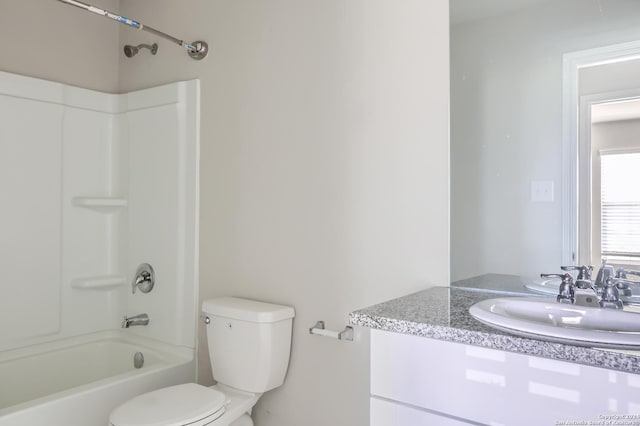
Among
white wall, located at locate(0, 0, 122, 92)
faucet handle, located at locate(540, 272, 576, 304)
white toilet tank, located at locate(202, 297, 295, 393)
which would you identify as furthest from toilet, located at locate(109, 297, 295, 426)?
white wall, located at locate(0, 0, 122, 92)

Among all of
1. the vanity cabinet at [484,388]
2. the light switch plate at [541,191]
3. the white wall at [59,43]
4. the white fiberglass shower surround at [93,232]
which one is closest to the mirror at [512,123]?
the light switch plate at [541,191]

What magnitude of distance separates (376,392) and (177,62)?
1960 mm

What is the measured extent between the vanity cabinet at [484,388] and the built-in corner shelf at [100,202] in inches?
73.9

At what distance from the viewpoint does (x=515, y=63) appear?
1579 millimetres

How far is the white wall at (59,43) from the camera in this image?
2.31m

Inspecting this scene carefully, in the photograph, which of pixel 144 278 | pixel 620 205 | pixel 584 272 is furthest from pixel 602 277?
pixel 144 278

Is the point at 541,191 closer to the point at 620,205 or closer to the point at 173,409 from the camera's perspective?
the point at 620,205

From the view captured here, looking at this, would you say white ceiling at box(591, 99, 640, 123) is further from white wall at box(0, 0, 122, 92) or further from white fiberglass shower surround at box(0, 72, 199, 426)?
white wall at box(0, 0, 122, 92)

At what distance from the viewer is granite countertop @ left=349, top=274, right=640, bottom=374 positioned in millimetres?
910

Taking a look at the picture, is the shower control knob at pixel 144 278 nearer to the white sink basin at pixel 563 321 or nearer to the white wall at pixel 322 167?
the white wall at pixel 322 167

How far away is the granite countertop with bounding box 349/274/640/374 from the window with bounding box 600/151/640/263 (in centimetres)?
28

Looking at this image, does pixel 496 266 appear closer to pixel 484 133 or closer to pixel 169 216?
pixel 484 133

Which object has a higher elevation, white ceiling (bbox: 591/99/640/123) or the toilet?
white ceiling (bbox: 591/99/640/123)

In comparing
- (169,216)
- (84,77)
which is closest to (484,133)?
(169,216)
